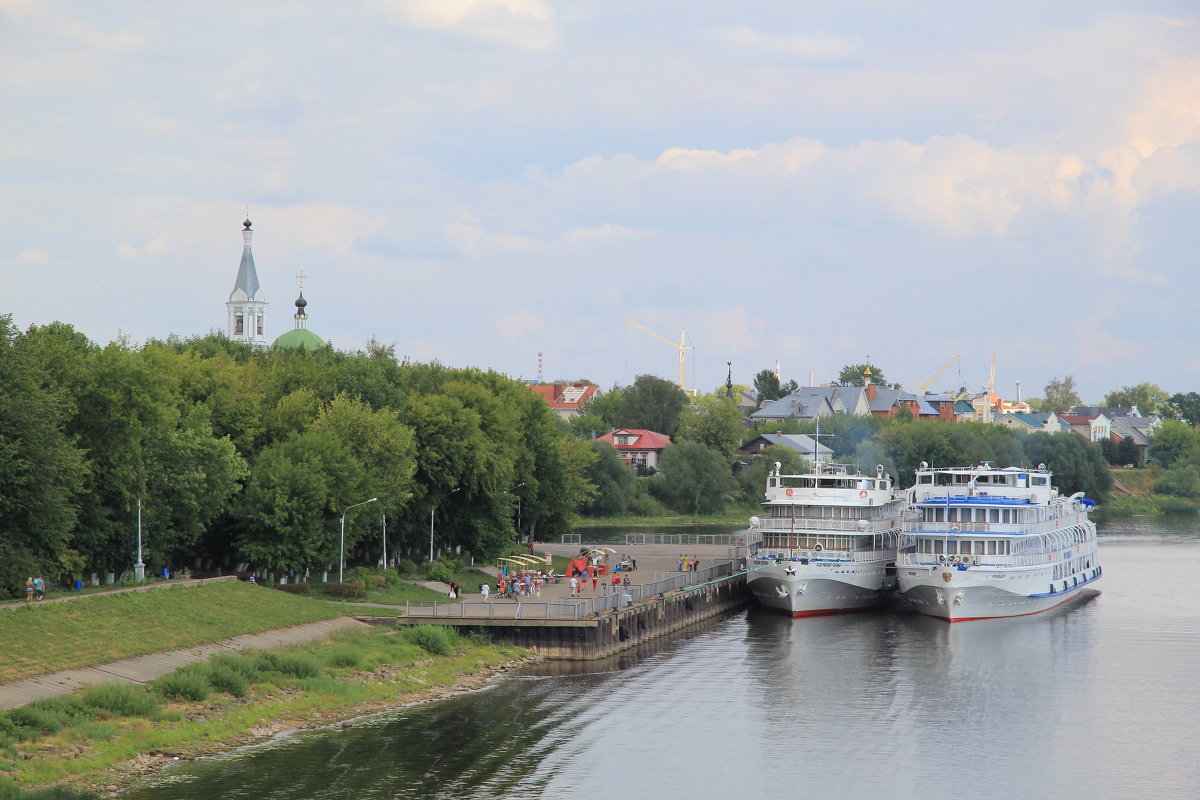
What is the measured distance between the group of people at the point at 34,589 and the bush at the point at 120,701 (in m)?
9.85

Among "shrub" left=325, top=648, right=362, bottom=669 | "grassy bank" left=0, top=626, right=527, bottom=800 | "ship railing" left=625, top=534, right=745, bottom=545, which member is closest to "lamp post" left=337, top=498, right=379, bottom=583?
"grassy bank" left=0, top=626, right=527, bottom=800

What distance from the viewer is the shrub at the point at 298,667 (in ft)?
180

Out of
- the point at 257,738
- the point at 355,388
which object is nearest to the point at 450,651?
the point at 257,738

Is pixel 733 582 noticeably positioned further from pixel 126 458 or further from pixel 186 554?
pixel 126 458

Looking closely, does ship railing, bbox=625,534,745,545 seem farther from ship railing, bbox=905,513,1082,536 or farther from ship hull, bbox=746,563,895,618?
ship railing, bbox=905,513,1082,536

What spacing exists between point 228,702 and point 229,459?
2266 cm

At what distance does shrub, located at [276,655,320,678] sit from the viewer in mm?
55000

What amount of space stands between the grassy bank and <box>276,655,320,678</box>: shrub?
0.05 m

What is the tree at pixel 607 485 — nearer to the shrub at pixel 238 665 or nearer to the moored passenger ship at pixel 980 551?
the moored passenger ship at pixel 980 551

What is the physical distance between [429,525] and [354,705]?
39.1 meters

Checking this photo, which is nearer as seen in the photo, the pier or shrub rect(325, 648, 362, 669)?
shrub rect(325, 648, 362, 669)

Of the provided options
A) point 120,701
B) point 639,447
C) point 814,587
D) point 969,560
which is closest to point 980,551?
point 969,560

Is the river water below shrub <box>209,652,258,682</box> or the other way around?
below

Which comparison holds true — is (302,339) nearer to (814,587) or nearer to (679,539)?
(679,539)
